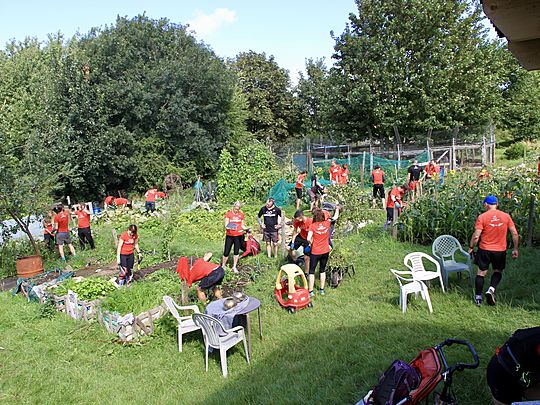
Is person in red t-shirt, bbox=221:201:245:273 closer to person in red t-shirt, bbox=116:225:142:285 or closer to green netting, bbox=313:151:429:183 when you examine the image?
person in red t-shirt, bbox=116:225:142:285

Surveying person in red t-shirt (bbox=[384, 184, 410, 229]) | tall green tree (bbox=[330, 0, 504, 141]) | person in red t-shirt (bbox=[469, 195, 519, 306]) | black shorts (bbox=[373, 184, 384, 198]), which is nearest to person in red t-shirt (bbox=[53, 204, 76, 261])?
person in red t-shirt (bbox=[384, 184, 410, 229])

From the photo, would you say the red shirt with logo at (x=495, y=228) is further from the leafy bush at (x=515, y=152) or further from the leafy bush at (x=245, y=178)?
the leafy bush at (x=515, y=152)

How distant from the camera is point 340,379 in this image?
4.79 m

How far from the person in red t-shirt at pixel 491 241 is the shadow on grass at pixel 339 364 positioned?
0.96 meters

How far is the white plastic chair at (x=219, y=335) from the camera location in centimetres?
547

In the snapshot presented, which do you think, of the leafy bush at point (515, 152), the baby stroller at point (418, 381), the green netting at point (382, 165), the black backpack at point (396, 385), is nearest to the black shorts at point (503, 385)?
the baby stroller at point (418, 381)

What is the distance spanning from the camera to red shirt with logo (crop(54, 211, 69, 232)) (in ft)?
38.2

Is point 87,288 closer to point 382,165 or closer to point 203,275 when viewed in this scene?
point 203,275

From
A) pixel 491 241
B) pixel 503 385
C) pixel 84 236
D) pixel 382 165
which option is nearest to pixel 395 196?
pixel 491 241

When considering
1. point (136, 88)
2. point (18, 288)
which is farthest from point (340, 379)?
point (136, 88)

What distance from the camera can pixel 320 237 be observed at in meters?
7.39

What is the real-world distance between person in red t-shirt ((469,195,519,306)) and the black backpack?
3122mm

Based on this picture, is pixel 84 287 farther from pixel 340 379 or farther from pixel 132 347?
pixel 340 379

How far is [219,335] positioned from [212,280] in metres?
1.72
